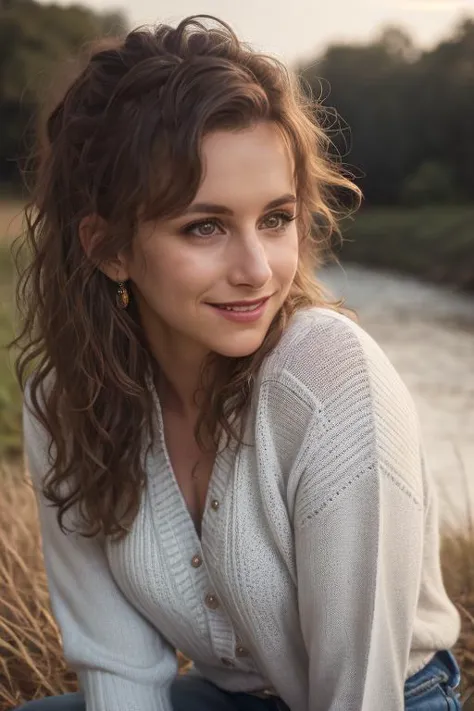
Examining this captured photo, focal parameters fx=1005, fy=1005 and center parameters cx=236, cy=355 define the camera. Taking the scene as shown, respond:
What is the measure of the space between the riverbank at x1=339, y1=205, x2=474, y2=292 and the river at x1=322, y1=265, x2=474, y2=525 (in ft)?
1.24

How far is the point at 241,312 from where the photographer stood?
66.0 inches

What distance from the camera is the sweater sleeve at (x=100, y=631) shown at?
2.01 meters

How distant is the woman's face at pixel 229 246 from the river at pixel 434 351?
1785mm

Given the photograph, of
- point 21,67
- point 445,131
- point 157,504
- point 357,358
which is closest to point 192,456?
point 157,504

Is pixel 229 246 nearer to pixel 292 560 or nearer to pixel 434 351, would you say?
pixel 292 560

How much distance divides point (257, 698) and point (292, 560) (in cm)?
43

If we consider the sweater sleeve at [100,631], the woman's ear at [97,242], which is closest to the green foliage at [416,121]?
the sweater sleeve at [100,631]

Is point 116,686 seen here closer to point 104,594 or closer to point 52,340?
point 104,594

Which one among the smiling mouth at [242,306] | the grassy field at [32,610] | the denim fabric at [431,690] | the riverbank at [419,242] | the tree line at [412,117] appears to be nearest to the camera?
the smiling mouth at [242,306]

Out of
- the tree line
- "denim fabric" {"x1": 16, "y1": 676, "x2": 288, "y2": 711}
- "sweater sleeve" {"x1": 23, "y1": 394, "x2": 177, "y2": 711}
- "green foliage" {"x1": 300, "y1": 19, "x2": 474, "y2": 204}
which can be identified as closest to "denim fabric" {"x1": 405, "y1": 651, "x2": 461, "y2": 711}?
"denim fabric" {"x1": 16, "y1": 676, "x2": 288, "y2": 711}

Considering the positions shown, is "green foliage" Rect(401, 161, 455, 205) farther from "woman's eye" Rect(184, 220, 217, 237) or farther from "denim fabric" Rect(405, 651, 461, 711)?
"woman's eye" Rect(184, 220, 217, 237)

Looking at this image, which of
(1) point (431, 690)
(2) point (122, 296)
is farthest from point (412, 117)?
(1) point (431, 690)

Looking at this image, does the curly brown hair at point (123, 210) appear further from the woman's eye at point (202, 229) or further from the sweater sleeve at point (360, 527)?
the sweater sleeve at point (360, 527)

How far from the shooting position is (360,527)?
1.58 metres
